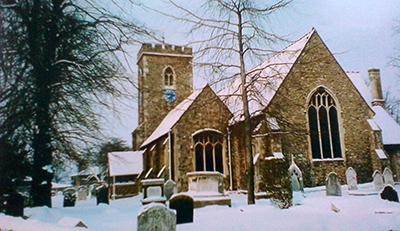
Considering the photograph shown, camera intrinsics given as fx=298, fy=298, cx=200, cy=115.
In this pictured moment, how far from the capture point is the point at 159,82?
356 cm

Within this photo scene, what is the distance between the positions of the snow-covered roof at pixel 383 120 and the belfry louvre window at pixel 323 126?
0.43 meters

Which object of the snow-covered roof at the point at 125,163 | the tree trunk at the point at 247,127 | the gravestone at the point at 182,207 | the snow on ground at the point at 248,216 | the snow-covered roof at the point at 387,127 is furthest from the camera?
the snow-covered roof at the point at 387,127

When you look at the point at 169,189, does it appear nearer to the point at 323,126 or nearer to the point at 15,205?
the point at 15,205

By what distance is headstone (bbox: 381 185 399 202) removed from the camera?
373cm

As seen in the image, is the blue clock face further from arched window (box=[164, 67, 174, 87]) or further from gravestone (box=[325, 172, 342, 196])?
gravestone (box=[325, 172, 342, 196])

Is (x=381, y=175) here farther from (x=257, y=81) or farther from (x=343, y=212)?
(x=257, y=81)

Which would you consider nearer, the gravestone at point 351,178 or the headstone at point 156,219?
the headstone at point 156,219

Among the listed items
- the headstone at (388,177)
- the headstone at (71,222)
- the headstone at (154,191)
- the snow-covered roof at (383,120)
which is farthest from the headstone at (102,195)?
the snow-covered roof at (383,120)

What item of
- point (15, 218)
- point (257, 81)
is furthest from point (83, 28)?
point (257, 81)

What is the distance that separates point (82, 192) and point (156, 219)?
89cm

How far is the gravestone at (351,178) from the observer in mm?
3945

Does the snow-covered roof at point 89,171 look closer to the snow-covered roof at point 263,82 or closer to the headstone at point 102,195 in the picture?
the headstone at point 102,195

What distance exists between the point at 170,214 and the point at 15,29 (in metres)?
2.41

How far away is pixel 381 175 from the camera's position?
3.98 metres
